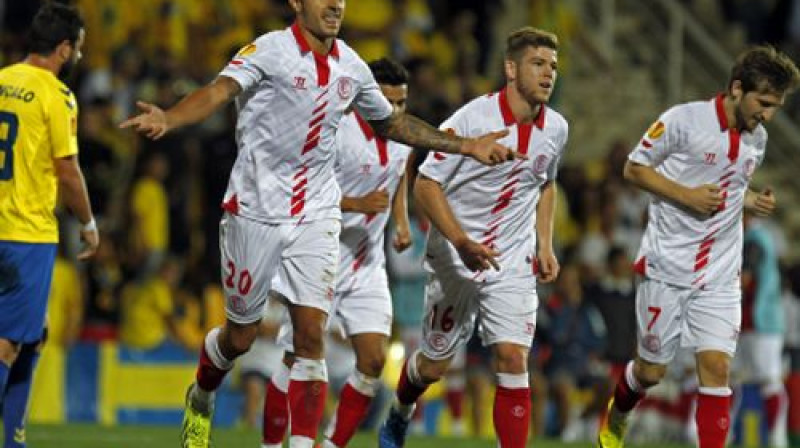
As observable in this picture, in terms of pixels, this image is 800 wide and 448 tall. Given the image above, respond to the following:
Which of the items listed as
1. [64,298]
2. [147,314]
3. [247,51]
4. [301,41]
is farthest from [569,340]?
[247,51]

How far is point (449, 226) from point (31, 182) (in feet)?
7.57

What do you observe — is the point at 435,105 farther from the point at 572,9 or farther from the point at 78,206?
the point at 78,206

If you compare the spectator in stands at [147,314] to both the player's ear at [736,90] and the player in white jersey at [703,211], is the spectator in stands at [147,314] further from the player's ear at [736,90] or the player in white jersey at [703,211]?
the player's ear at [736,90]

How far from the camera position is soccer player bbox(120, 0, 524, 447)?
10.3 meters

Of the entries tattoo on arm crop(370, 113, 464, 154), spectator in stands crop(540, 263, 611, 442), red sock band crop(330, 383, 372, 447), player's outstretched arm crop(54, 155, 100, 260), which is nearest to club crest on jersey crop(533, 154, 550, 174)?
tattoo on arm crop(370, 113, 464, 154)

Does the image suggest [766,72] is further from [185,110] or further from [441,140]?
[185,110]

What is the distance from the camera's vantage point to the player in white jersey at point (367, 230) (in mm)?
12266

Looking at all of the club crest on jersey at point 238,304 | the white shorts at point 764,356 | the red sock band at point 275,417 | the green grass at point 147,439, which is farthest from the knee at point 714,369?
the white shorts at point 764,356

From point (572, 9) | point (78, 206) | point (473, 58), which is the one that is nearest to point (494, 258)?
point (78, 206)

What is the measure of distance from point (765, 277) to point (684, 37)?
6.32 m

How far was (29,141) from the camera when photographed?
1077cm

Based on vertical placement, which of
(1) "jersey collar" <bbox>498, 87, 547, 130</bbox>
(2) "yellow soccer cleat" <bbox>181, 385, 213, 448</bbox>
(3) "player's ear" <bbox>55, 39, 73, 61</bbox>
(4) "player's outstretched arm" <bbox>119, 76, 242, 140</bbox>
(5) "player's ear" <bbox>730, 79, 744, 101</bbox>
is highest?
(3) "player's ear" <bbox>55, 39, 73, 61</bbox>

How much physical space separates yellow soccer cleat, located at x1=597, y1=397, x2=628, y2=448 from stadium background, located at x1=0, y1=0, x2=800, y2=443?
7.06 meters

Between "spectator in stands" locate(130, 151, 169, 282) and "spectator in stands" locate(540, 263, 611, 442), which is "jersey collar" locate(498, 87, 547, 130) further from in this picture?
"spectator in stands" locate(540, 263, 611, 442)
